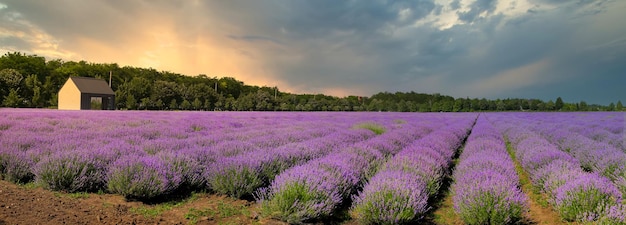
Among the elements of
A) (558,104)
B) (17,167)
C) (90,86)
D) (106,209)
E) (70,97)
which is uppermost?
(558,104)

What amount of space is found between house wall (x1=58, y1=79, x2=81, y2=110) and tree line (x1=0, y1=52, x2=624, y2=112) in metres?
4.18

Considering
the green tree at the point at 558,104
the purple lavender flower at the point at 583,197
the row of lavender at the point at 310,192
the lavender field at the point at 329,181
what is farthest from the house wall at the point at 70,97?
the green tree at the point at 558,104

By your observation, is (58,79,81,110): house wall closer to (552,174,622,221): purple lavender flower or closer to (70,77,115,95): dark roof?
(70,77,115,95): dark roof

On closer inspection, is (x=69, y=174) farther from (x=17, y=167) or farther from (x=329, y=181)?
(x=329, y=181)

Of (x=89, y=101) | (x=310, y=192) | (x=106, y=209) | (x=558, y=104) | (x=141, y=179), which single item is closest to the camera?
(x=310, y=192)

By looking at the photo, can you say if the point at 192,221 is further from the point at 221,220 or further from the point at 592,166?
the point at 592,166

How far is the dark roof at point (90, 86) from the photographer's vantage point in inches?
1387

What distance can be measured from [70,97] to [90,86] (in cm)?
221

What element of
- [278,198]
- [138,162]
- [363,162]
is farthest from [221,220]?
[363,162]

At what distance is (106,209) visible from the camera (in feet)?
12.1

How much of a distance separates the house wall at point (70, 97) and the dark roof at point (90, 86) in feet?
1.57

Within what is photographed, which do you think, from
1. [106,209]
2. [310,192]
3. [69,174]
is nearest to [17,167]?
[69,174]

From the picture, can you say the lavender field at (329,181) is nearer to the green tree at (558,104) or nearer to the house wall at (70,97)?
the house wall at (70,97)

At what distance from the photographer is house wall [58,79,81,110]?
112ft
